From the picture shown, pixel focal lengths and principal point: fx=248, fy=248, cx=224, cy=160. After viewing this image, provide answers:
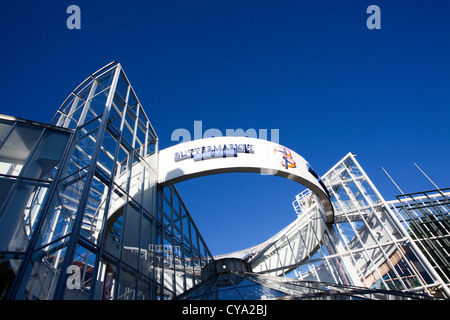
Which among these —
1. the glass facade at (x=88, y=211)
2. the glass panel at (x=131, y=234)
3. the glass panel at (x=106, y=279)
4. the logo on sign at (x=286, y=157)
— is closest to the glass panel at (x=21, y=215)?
the glass facade at (x=88, y=211)

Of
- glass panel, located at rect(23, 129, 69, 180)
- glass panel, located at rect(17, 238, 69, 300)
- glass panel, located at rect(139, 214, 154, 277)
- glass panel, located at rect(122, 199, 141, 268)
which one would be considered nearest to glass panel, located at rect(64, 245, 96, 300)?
glass panel, located at rect(17, 238, 69, 300)

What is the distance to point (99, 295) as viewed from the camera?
21.5 ft

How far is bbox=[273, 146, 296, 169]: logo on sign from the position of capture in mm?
15484

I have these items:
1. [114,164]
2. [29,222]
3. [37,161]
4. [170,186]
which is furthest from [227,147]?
[29,222]

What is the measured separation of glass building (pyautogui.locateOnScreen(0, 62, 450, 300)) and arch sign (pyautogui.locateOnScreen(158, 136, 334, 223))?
3.51ft

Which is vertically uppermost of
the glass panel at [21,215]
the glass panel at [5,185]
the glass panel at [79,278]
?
the glass panel at [5,185]

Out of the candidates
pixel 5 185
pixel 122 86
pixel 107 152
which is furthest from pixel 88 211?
pixel 122 86

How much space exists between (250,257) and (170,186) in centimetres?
1043

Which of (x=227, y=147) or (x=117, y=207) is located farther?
(x=227, y=147)

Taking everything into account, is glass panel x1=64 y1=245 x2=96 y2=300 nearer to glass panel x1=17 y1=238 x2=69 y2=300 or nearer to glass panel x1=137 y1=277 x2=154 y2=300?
glass panel x1=17 y1=238 x2=69 y2=300

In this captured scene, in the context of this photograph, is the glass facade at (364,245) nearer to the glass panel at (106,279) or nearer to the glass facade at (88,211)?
the glass facade at (88,211)

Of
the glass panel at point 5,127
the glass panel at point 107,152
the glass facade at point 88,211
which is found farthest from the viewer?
the glass panel at point 107,152

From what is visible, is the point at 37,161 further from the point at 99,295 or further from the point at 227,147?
the point at 227,147

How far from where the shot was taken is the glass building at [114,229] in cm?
595
